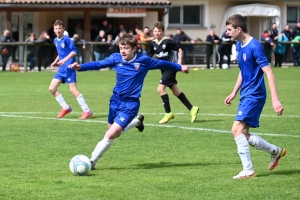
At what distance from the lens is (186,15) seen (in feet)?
147

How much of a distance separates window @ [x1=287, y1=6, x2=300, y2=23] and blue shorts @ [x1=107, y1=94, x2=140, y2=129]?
125 feet

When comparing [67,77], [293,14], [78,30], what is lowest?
[67,77]

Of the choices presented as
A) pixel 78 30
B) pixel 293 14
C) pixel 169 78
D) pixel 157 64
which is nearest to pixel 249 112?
pixel 157 64

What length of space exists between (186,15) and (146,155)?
113 feet

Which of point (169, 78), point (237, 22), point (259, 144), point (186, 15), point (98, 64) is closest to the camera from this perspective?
point (237, 22)

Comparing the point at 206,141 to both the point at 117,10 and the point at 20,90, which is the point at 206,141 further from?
the point at 117,10

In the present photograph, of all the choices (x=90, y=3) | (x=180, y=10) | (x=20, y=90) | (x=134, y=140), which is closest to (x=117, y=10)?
(x=90, y=3)

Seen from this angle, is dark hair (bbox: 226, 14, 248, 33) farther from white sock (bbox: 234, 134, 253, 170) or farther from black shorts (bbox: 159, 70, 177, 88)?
black shorts (bbox: 159, 70, 177, 88)

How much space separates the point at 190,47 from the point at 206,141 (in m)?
21.9

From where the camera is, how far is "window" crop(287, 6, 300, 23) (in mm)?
46938

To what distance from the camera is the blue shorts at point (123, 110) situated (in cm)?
972

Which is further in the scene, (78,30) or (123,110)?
(78,30)

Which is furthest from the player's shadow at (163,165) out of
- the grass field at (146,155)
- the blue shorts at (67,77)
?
the blue shorts at (67,77)

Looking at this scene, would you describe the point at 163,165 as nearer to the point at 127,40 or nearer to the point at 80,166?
the point at 80,166
